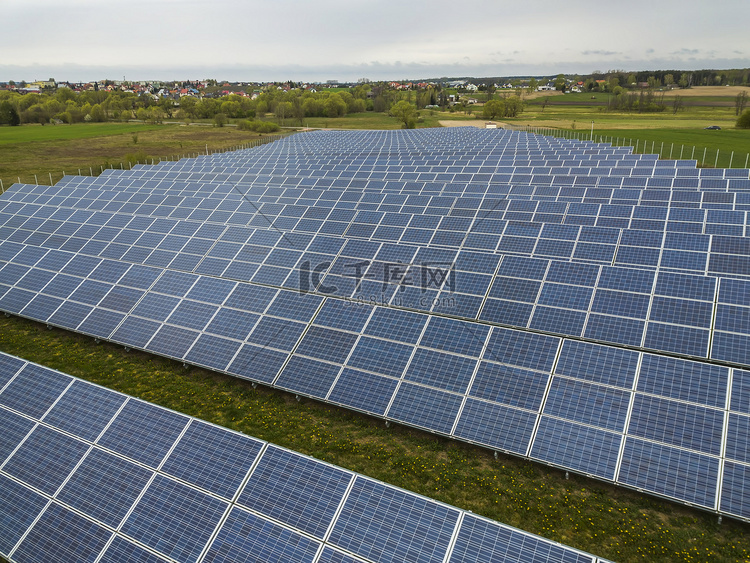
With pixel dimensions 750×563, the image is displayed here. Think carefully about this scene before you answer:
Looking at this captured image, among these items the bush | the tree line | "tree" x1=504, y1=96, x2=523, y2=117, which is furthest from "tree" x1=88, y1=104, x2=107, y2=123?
"tree" x1=504, y1=96, x2=523, y2=117

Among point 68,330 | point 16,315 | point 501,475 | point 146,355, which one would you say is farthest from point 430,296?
point 16,315

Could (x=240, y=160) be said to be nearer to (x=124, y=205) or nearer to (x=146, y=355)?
(x=124, y=205)

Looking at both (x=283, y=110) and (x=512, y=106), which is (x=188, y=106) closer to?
(x=283, y=110)

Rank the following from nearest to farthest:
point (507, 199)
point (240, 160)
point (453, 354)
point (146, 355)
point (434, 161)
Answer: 1. point (453, 354)
2. point (146, 355)
3. point (507, 199)
4. point (434, 161)
5. point (240, 160)

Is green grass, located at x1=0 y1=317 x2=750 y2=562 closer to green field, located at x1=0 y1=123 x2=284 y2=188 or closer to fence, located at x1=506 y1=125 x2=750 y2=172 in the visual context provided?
green field, located at x1=0 y1=123 x2=284 y2=188

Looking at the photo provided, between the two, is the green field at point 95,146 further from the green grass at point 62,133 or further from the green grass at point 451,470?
the green grass at point 451,470

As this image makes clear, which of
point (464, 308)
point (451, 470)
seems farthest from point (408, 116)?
point (451, 470)

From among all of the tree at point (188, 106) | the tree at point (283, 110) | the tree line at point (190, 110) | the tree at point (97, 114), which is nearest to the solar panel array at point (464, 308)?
the tree at point (283, 110)
